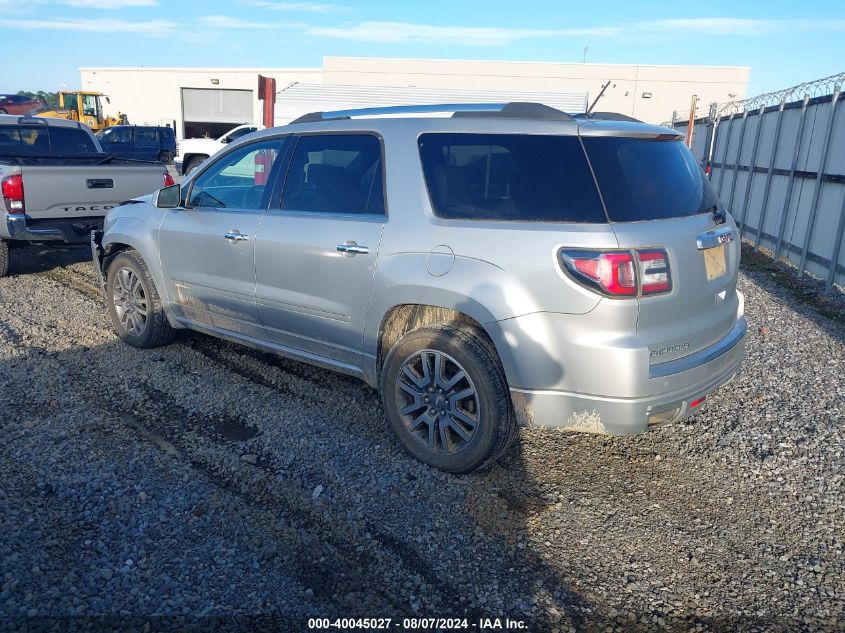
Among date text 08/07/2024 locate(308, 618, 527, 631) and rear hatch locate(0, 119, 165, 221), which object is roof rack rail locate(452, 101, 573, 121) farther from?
rear hatch locate(0, 119, 165, 221)

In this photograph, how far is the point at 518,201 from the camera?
346 centimetres

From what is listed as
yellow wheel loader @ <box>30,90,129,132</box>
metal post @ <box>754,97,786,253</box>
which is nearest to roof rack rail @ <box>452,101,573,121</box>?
metal post @ <box>754,97,786,253</box>

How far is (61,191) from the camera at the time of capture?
24.1ft

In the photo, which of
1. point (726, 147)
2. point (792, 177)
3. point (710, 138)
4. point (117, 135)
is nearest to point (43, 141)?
point (792, 177)

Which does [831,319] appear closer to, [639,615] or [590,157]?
[590,157]

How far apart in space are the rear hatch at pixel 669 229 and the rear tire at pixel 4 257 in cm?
700

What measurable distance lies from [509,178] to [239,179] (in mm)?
2177

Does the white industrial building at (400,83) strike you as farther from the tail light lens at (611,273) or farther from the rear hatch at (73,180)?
the tail light lens at (611,273)

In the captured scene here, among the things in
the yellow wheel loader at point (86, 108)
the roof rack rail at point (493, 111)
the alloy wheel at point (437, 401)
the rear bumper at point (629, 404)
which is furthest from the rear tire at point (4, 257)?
the yellow wheel loader at point (86, 108)

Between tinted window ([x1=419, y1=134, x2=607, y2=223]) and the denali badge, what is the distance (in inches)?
26.1

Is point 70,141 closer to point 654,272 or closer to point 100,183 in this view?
point 100,183

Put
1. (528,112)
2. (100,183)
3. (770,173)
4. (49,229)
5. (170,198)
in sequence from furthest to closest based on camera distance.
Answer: (770,173)
(100,183)
(49,229)
(170,198)
(528,112)

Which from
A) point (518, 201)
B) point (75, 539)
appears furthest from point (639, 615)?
point (75, 539)

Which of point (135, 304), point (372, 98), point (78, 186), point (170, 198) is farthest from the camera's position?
point (372, 98)
